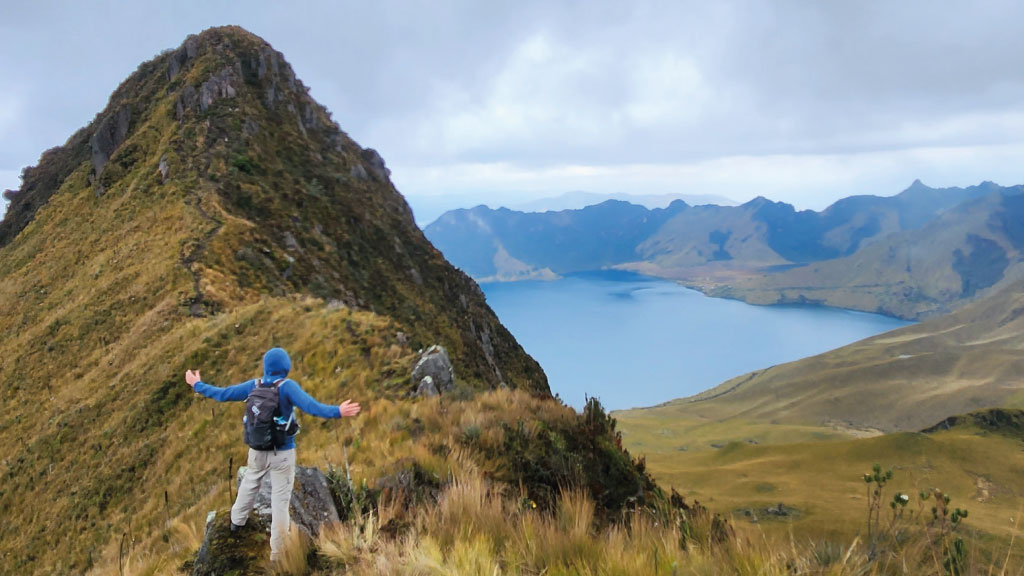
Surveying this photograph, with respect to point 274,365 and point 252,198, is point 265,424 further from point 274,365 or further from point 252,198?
point 252,198

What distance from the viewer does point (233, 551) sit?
17.5 ft

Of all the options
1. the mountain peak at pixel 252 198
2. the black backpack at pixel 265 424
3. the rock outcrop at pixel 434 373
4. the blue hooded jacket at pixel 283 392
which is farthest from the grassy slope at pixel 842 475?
the black backpack at pixel 265 424

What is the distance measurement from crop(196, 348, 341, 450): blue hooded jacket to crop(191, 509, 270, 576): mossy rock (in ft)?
3.33

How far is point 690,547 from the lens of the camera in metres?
3.53

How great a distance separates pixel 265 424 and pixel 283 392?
0.42 meters

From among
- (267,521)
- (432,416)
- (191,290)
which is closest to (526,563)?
(267,521)

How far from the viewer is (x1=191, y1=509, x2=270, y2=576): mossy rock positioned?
505cm

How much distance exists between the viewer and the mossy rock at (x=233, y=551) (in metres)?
5.05

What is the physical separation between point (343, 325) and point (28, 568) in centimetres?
923

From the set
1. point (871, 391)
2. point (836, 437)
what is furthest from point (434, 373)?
point (871, 391)

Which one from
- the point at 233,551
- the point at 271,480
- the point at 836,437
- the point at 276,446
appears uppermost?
the point at 276,446

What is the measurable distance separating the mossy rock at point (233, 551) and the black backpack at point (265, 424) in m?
0.97

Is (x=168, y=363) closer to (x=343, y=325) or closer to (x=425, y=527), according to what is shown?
(x=343, y=325)

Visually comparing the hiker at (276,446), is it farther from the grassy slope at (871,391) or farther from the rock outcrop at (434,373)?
the grassy slope at (871,391)
